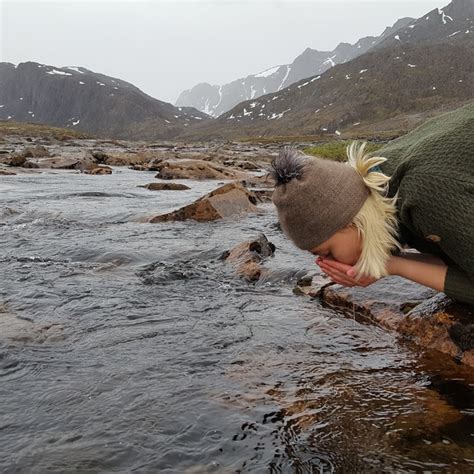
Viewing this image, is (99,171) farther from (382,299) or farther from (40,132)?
(40,132)

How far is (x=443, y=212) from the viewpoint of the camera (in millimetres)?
3422

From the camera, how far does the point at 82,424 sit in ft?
11.8

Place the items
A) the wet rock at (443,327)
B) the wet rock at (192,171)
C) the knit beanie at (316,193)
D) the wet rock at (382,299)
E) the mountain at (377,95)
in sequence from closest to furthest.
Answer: the knit beanie at (316,193) < the wet rock at (443,327) < the wet rock at (382,299) < the wet rock at (192,171) < the mountain at (377,95)

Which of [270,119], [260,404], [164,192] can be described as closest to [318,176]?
[260,404]

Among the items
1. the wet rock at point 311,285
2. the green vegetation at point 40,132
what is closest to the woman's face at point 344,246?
the wet rock at point 311,285

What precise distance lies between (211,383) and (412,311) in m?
2.30

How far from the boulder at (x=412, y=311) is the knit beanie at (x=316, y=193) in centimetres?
189

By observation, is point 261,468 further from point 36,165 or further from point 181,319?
point 36,165

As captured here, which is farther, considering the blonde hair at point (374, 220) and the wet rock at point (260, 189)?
the wet rock at point (260, 189)

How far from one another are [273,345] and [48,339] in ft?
6.93

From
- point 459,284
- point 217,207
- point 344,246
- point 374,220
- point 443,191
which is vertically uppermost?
point 443,191

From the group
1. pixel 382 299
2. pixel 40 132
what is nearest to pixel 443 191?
pixel 382 299

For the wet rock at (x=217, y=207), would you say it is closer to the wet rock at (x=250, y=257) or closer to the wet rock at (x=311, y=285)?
the wet rock at (x=250, y=257)

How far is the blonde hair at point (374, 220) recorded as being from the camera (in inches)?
143
